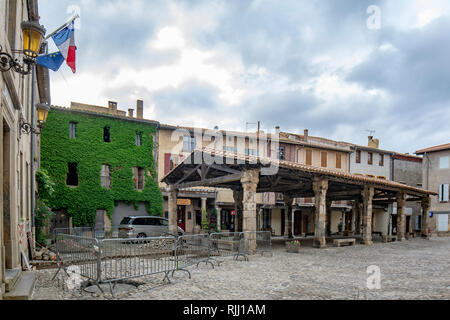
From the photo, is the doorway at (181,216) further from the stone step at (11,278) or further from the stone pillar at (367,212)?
the stone step at (11,278)

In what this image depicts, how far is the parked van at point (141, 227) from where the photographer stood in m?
17.6

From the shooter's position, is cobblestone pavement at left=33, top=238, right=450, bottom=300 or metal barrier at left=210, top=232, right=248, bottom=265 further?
metal barrier at left=210, top=232, right=248, bottom=265

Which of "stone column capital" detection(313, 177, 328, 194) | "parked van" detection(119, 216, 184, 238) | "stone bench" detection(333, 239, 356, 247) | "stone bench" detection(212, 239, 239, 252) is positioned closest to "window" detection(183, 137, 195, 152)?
"parked van" detection(119, 216, 184, 238)

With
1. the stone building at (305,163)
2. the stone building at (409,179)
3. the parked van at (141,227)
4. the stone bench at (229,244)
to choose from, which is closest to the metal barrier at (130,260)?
the stone bench at (229,244)

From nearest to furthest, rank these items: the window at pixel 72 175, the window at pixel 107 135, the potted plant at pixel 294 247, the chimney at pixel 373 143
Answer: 1. the potted plant at pixel 294 247
2. the window at pixel 72 175
3. the window at pixel 107 135
4. the chimney at pixel 373 143

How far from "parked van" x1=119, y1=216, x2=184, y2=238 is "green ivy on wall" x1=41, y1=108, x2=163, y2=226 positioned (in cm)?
393

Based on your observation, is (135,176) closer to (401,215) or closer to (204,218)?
(204,218)

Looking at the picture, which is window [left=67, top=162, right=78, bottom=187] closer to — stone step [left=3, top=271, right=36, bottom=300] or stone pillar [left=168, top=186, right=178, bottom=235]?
stone pillar [left=168, top=186, right=178, bottom=235]

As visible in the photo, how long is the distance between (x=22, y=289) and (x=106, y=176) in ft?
55.7

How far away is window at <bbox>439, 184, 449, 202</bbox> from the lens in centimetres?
2724

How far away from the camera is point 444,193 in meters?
27.4

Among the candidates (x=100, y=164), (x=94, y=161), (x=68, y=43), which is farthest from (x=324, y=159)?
(x=68, y=43)
